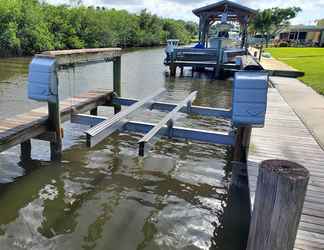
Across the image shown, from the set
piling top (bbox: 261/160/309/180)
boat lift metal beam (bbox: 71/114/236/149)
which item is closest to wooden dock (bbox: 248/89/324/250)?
boat lift metal beam (bbox: 71/114/236/149)

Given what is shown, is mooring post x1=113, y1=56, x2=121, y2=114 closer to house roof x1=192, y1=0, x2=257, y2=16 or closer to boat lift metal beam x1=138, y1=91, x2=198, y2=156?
boat lift metal beam x1=138, y1=91, x2=198, y2=156

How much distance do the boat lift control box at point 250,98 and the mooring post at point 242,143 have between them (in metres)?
0.48

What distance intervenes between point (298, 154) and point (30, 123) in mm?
4522

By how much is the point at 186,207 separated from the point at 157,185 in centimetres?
78

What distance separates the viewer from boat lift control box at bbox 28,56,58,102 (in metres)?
4.91

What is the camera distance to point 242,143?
4.93m

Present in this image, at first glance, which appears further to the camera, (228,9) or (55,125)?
(228,9)

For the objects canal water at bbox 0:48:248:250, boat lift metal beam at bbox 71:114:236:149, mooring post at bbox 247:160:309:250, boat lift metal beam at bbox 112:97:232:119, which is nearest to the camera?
mooring post at bbox 247:160:309:250

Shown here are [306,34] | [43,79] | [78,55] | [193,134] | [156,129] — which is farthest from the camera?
[306,34]

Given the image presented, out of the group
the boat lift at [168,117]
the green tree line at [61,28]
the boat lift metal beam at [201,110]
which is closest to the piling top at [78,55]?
the boat lift at [168,117]

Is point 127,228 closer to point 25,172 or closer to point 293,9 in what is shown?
point 25,172

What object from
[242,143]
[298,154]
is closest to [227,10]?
[298,154]

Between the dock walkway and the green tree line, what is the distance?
21.8 metres

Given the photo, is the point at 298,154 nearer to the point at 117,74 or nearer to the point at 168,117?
the point at 168,117
